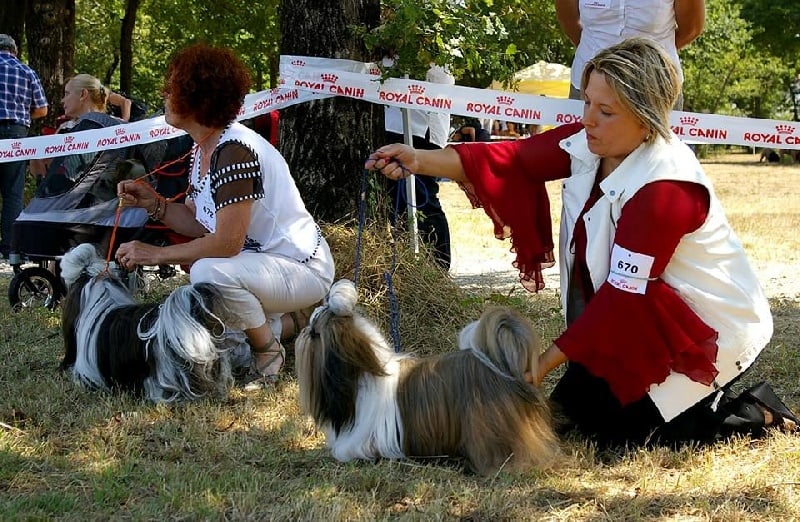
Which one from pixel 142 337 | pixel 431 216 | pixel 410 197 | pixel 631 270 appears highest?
pixel 631 270

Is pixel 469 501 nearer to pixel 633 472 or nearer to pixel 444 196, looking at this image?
pixel 633 472

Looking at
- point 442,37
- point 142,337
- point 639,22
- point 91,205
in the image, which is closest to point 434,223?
point 442,37

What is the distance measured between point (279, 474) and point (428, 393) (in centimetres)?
59

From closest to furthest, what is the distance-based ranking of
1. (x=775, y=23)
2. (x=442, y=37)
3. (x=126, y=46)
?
(x=442, y=37) < (x=126, y=46) < (x=775, y=23)

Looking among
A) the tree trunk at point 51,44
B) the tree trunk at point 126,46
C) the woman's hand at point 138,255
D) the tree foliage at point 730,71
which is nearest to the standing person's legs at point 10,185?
the tree trunk at point 51,44

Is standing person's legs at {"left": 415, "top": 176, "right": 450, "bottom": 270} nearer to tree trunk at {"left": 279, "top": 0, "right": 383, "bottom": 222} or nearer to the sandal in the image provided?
tree trunk at {"left": 279, "top": 0, "right": 383, "bottom": 222}

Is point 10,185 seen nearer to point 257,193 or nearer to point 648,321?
point 257,193

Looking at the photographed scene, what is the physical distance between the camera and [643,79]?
3004 millimetres

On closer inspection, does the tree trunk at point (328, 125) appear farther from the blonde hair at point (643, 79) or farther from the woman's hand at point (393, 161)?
the blonde hair at point (643, 79)

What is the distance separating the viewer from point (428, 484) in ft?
9.80

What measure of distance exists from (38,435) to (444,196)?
1339cm

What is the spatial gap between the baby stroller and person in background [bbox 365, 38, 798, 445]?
2547 mm

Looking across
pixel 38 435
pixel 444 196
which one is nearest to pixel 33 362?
pixel 38 435

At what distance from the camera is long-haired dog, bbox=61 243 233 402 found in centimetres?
385
